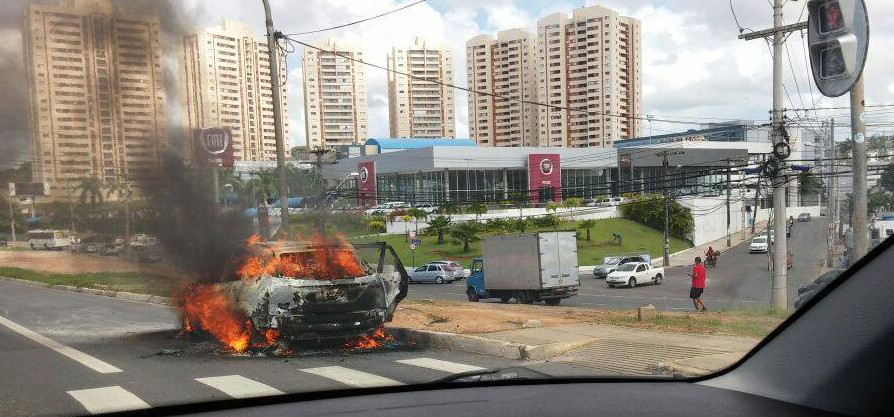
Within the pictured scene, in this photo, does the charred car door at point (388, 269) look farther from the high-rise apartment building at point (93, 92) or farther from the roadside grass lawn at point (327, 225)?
the high-rise apartment building at point (93, 92)

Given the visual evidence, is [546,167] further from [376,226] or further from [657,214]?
[657,214]

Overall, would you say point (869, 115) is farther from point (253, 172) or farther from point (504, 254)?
point (504, 254)

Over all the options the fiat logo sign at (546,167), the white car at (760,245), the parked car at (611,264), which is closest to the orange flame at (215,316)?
the fiat logo sign at (546,167)

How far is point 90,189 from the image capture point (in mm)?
2877

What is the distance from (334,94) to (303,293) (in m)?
1.21

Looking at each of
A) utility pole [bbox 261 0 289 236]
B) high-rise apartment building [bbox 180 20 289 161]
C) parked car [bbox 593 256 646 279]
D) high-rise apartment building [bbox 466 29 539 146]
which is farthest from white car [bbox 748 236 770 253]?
high-rise apartment building [bbox 180 20 289 161]

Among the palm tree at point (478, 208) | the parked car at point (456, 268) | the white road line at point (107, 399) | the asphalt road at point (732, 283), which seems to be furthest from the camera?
the palm tree at point (478, 208)

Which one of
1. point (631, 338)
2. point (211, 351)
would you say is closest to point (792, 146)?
point (631, 338)

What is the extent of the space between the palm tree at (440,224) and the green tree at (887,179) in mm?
3524

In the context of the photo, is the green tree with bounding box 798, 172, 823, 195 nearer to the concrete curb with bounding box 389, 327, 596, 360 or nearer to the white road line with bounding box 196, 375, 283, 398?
the concrete curb with bounding box 389, 327, 596, 360

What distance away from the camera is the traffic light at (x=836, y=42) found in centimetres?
246

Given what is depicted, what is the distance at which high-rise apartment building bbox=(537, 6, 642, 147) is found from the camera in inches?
150

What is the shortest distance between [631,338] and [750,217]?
3.20 meters

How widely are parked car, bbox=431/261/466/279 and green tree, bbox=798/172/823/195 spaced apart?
9.28 feet
